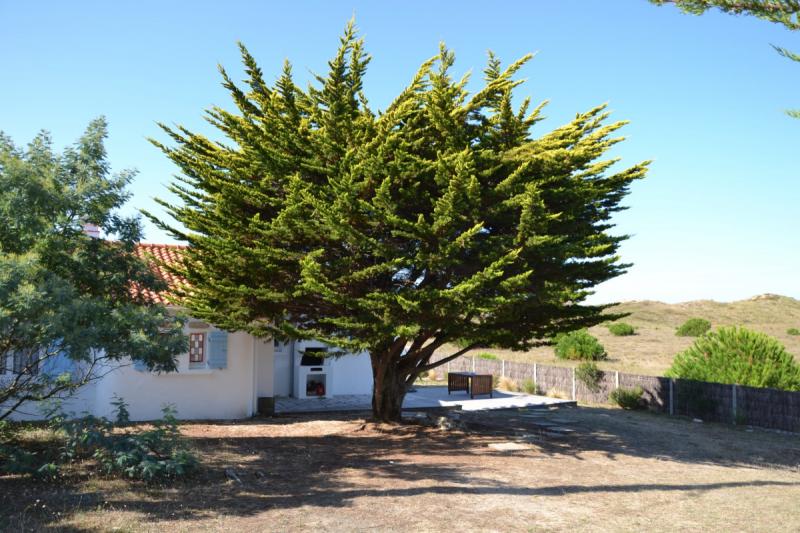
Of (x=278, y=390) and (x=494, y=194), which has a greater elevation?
(x=494, y=194)

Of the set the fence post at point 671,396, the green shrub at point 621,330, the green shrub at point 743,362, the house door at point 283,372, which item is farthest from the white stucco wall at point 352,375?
the green shrub at point 621,330

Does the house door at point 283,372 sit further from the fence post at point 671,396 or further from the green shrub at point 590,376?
the fence post at point 671,396

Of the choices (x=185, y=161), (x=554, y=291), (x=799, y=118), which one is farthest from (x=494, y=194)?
(x=185, y=161)

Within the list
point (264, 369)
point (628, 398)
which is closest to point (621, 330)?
point (628, 398)

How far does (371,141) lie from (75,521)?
313 inches

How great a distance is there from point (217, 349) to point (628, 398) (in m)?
13.8

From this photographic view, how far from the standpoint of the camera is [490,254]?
11367 mm

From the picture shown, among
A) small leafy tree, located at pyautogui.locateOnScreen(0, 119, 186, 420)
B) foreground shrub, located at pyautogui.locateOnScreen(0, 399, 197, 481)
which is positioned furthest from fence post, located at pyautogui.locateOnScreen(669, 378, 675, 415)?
small leafy tree, located at pyautogui.locateOnScreen(0, 119, 186, 420)

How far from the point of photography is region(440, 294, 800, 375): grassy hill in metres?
36.9

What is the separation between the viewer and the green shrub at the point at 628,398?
815 inches

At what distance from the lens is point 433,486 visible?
9.09m

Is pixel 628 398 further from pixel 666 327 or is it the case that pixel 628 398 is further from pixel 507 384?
pixel 666 327

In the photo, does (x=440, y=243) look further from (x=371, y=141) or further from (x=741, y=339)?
(x=741, y=339)

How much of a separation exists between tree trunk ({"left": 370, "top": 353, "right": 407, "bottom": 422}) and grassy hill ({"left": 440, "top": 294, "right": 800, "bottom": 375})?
18.1 m
